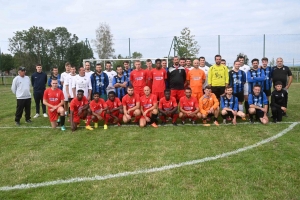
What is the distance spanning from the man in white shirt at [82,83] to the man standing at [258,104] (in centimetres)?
463

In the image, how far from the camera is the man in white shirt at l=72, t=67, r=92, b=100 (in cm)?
766

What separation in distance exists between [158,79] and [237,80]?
2302mm

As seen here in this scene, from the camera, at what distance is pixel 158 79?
7797mm

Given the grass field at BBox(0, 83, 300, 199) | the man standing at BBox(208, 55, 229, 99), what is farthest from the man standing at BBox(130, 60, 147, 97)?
the man standing at BBox(208, 55, 229, 99)

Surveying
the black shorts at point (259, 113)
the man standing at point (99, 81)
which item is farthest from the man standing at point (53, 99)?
the black shorts at point (259, 113)

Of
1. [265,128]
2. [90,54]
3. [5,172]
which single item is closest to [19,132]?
[5,172]

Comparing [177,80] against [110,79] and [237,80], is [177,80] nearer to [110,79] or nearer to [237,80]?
[237,80]

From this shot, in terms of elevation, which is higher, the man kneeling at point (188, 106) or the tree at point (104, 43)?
the tree at point (104, 43)

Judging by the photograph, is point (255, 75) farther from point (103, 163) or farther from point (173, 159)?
point (103, 163)

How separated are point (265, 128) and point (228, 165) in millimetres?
2931

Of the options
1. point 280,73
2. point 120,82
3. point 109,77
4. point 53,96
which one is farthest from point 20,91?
point 280,73

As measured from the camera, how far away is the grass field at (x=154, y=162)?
10.7 ft

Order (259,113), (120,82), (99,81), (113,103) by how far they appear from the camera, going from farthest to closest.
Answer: (120,82)
(99,81)
(113,103)
(259,113)

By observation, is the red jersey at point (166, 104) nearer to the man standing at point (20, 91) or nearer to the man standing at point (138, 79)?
the man standing at point (138, 79)
